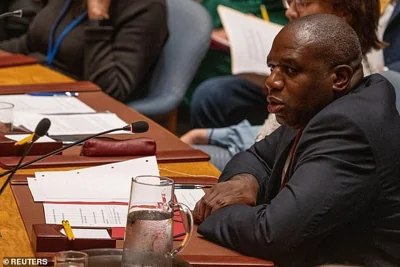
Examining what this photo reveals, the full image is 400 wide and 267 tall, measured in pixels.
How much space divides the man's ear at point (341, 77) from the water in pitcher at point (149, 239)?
0.48m

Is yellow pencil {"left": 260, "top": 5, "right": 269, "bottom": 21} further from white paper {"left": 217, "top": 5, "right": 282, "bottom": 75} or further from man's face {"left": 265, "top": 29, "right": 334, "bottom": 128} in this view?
man's face {"left": 265, "top": 29, "right": 334, "bottom": 128}

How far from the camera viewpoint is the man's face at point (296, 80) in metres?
1.89

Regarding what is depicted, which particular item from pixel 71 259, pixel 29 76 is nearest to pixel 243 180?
pixel 71 259

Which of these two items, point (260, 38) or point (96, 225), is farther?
point (260, 38)

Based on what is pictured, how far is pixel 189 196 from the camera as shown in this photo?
2135 millimetres

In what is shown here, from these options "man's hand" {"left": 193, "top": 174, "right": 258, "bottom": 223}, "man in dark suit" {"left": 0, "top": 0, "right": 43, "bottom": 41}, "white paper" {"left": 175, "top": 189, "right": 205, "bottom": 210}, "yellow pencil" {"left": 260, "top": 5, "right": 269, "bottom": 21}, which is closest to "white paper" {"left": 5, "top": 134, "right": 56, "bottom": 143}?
"white paper" {"left": 175, "top": 189, "right": 205, "bottom": 210}

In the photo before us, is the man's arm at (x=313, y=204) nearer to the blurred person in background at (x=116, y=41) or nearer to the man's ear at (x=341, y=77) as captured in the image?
the man's ear at (x=341, y=77)

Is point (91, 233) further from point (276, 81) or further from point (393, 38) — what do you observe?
point (393, 38)

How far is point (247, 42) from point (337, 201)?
2.13m

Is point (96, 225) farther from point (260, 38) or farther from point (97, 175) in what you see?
point (260, 38)

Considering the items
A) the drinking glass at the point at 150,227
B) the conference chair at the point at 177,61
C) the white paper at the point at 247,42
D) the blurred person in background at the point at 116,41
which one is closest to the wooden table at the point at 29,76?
the blurred person in background at the point at 116,41

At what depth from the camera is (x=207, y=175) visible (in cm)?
233

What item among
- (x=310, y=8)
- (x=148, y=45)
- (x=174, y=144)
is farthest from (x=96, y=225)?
(x=148, y=45)

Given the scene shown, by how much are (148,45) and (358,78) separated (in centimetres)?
181
